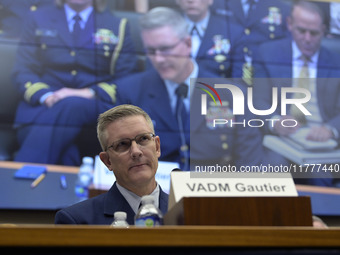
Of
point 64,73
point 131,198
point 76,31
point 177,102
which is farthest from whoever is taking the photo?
point 177,102

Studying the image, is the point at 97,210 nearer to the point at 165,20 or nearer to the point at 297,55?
the point at 165,20

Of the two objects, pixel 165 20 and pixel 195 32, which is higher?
pixel 165 20

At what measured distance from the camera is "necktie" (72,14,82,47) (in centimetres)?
788

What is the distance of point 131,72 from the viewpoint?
8.01m

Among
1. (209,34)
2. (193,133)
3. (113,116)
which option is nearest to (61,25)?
(209,34)

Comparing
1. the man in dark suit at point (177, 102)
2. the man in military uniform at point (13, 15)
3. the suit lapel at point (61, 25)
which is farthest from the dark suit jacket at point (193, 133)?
the man in military uniform at point (13, 15)

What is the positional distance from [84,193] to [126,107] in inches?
215

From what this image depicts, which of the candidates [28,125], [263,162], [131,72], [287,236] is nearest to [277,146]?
[263,162]

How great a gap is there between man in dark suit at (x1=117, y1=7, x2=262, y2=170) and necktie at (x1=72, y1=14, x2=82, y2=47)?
0.75m

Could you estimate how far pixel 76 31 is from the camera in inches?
312

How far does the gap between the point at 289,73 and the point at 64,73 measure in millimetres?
3109

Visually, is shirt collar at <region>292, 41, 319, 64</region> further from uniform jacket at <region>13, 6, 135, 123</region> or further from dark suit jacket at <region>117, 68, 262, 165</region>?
uniform jacket at <region>13, 6, 135, 123</region>

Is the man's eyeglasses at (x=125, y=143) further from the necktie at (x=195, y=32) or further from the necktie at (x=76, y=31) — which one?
the necktie at (x=195, y=32)

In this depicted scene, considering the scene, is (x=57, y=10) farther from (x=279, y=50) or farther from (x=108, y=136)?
(x=108, y=136)
